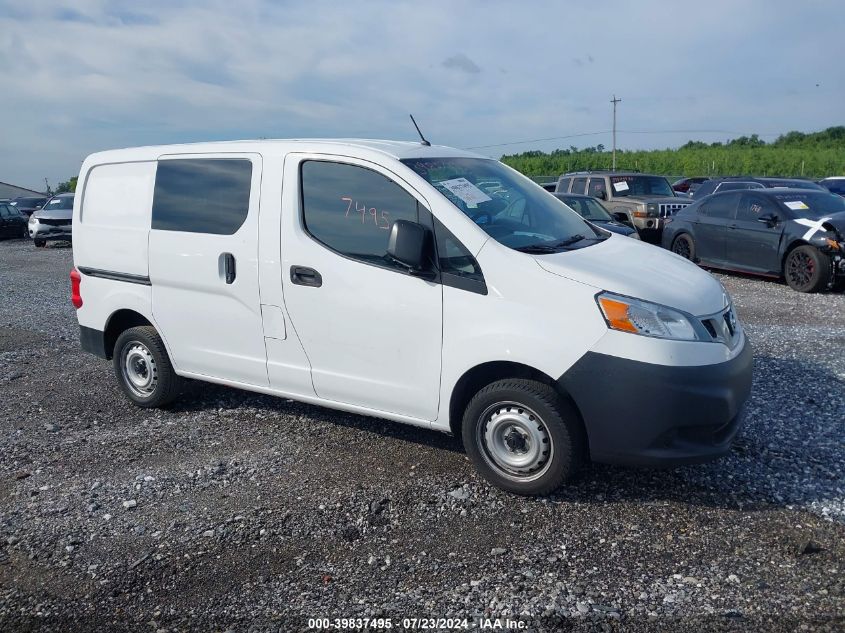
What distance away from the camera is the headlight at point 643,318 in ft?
12.8

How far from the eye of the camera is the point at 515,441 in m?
4.26

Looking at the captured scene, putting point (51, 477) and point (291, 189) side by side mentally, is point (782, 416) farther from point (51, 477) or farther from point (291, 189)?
point (51, 477)

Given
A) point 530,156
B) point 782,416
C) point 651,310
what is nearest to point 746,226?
point 782,416

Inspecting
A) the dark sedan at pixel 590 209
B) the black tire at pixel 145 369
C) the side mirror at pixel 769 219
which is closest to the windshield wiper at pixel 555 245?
the black tire at pixel 145 369

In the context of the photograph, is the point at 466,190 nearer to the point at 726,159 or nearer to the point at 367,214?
the point at 367,214

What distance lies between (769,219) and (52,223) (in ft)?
68.0

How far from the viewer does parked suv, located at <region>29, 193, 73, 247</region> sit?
2352 centimetres

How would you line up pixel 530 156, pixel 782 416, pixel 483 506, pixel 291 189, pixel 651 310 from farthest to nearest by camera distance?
pixel 530 156 → pixel 782 416 → pixel 291 189 → pixel 483 506 → pixel 651 310

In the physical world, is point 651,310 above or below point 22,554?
above

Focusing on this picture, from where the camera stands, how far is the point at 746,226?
1230 cm

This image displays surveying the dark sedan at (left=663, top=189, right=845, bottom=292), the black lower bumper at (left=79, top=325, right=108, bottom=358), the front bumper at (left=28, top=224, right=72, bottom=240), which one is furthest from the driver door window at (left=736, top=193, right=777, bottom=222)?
the front bumper at (left=28, top=224, right=72, bottom=240)

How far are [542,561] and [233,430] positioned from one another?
283 centimetres

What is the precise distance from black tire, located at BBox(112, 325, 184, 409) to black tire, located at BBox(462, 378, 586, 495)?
271cm

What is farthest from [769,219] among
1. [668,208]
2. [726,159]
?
[726,159]
